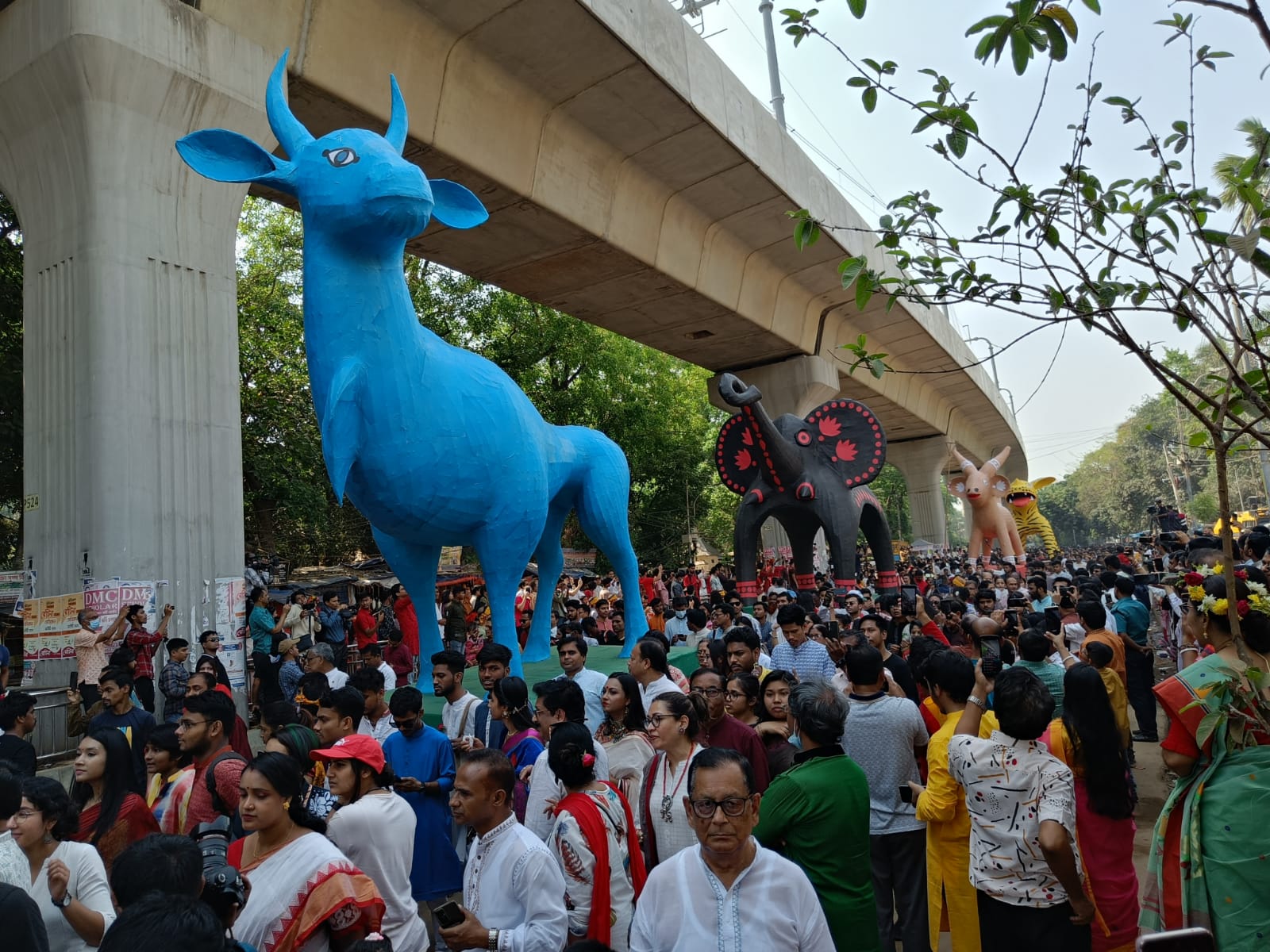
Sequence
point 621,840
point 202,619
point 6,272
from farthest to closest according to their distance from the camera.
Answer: point 6,272 → point 202,619 → point 621,840

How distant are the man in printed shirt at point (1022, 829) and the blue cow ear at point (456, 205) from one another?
4479 millimetres

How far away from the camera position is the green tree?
1209cm

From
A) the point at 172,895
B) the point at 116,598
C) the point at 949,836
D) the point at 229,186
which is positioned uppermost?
the point at 229,186

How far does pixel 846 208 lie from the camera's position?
13.1 metres

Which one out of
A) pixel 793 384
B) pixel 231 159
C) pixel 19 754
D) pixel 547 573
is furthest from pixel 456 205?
pixel 793 384

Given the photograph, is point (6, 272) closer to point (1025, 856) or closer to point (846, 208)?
point (846, 208)

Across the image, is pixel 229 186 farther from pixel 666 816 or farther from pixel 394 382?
pixel 666 816

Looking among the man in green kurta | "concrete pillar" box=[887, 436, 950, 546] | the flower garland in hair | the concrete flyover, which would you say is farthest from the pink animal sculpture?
the man in green kurta

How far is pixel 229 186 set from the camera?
6.17 m

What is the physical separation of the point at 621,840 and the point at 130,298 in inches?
193

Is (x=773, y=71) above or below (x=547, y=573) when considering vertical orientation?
above

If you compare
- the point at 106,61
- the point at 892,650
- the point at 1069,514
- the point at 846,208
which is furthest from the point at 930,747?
the point at 1069,514

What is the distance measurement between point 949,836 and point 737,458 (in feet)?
26.2

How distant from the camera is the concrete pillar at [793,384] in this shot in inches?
584
